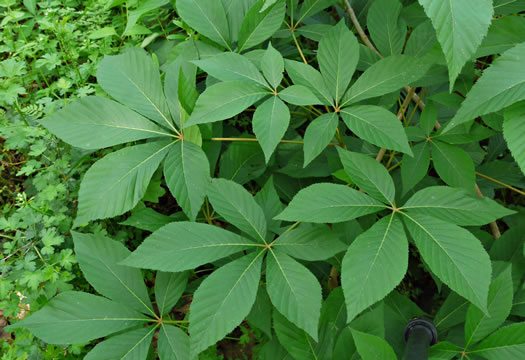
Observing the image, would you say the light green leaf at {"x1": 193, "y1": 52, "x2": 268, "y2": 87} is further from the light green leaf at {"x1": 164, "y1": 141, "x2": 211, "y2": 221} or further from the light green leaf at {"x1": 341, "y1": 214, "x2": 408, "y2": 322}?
the light green leaf at {"x1": 341, "y1": 214, "x2": 408, "y2": 322}

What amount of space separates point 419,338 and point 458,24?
816 mm

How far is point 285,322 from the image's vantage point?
121 cm

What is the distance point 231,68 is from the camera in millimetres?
1281

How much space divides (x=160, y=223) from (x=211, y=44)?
28.3 inches

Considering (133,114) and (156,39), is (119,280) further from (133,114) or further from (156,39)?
(156,39)

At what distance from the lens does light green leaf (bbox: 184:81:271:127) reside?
3.95 feet

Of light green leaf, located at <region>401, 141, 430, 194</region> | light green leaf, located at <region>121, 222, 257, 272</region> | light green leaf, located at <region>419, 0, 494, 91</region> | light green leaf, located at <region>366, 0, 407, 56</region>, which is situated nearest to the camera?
light green leaf, located at <region>419, 0, 494, 91</region>

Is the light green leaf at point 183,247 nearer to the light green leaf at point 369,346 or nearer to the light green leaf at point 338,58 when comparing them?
the light green leaf at point 369,346

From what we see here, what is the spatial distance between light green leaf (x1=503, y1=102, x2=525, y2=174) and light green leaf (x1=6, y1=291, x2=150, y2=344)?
115 centimetres

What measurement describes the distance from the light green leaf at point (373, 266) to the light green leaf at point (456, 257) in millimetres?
62

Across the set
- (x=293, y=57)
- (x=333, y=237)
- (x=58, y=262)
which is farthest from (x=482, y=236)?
(x=58, y=262)

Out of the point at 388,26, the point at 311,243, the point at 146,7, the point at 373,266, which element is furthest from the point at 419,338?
the point at 146,7

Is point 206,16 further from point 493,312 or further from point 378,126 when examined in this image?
point 493,312

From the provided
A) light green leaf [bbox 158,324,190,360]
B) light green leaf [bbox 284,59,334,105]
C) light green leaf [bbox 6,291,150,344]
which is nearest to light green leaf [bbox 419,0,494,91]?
light green leaf [bbox 284,59,334,105]
